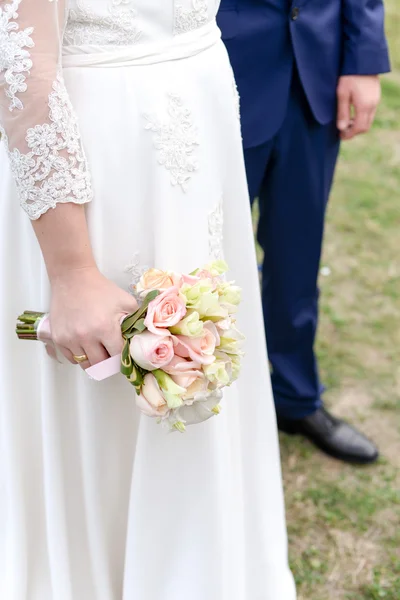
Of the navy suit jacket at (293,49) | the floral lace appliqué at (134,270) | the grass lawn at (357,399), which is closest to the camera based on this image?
the floral lace appliqué at (134,270)

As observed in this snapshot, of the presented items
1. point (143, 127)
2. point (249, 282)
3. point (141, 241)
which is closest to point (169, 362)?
point (141, 241)

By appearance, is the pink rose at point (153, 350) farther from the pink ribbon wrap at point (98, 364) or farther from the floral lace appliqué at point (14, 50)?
the floral lace appliqué at point (14, 50)

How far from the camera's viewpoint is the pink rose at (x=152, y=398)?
4.05 ft

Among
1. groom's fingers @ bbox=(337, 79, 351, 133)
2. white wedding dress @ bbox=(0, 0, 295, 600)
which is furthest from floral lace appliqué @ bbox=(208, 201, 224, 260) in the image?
groom's fingers @ bbox=(337, 79, 351, 133)

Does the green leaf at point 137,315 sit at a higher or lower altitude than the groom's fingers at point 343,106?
higher

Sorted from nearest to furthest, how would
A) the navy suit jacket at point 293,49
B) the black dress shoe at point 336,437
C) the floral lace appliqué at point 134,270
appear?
1. the floral lace appliqué at point 134,270
2. the navy suit jacket at point 293,49
3. the black dress shoe at point 336,437

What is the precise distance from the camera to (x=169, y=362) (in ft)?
4.00

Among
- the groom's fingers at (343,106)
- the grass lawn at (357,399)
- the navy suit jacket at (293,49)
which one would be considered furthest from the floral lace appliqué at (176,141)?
the grass lawn at (357,399)

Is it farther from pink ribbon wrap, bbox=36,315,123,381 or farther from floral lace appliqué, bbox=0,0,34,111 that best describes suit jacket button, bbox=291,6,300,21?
pink ribbon wrap, bbox=36,315,123,381

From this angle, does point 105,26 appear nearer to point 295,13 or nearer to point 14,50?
point 14,50

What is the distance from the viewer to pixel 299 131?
2.05m

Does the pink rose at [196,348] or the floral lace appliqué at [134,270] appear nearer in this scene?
the pink rose at [196,348]

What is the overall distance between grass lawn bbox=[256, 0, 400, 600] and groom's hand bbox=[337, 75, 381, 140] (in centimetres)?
99

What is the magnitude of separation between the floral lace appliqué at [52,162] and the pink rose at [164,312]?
0.69 ft
